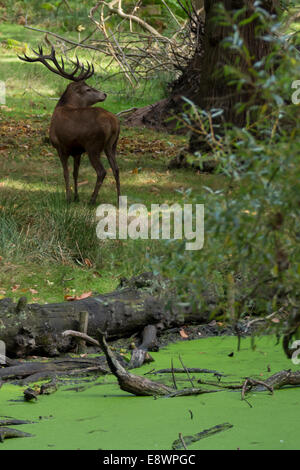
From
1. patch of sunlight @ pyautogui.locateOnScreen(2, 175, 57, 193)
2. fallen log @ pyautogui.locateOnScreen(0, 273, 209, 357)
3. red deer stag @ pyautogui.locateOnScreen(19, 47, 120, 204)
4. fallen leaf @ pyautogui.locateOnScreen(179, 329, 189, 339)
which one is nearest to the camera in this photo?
fallen log @ pyautogui.locateOnScreen(0, 273, 209, 357)

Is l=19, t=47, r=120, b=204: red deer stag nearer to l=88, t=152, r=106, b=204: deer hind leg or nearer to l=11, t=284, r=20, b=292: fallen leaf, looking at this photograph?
l=88, t=152, r=106, b=204: deer hind leg

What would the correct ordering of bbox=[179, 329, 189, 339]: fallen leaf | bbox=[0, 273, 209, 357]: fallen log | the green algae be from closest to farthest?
1. the green algae
2. bbox=[0, 273, 209, 357]: fallen log
3. bbox=[179, 329, 189, 339]: fallen leaf

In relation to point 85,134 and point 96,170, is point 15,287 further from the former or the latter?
point 85,134

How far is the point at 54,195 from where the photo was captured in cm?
973

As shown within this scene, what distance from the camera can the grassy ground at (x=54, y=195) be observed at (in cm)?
828

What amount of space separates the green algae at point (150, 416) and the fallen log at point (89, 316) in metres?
0.87

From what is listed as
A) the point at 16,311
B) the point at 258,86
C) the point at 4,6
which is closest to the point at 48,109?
the point at 4,6

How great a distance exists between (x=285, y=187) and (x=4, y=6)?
87.4 ft

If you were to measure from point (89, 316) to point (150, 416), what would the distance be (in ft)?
7.50

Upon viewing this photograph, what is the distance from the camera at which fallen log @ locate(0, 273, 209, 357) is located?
22.2 ft

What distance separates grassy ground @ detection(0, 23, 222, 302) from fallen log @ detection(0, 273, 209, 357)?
298mm

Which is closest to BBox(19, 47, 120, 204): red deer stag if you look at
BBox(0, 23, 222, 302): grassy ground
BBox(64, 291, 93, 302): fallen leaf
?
BBox(0, 23, 222, 302): grassy ground

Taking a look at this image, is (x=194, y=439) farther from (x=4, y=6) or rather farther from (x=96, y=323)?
(x=4, y=6)

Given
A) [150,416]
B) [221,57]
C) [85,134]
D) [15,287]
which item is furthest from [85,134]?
[150,416]
